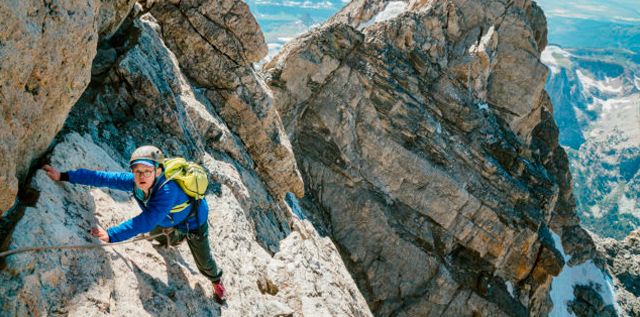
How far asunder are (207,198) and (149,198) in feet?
19.8

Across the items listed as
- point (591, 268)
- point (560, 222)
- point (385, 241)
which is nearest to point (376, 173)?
point (385, 241)

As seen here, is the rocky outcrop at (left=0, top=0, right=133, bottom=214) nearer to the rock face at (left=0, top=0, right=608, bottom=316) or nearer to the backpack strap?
the rock face at (left=0, top=0, right=608, bottom=316)

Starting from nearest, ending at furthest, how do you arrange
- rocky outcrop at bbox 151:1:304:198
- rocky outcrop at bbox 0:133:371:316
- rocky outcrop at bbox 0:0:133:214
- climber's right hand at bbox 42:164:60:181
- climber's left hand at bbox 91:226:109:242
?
rocky outcrop at bbox 0:0:133:214, rocky outcrop at bbox 0:133:371:316, climber's left hand at bbox 91:226:109:242, climber's right hand at bbox 42:164:60:181, rocky outcrop at bbox 151:1:304:198

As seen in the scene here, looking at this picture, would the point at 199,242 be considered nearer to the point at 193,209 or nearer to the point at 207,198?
the point at 193,209

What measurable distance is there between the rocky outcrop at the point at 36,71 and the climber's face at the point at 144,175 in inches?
66.7

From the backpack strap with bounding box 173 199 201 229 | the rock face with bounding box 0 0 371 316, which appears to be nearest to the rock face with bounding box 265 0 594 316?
the rock face with bounding box 0 0 371 316

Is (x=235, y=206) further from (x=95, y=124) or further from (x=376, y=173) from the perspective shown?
(x=376, y=173)

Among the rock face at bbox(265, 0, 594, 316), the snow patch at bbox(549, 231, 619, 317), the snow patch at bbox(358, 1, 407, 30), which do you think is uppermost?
the snow patch at bbox(358, 1, 407, 30)

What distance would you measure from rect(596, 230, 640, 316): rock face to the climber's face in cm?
8240

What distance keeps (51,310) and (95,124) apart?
594 centimetres

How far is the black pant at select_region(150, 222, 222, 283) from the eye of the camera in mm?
9141

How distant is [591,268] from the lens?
75000 millimetres

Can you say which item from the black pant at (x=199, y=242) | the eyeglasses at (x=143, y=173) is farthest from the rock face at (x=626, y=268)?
the eyeglasses at (x=143, y=173)

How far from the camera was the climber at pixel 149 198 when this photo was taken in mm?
7750
